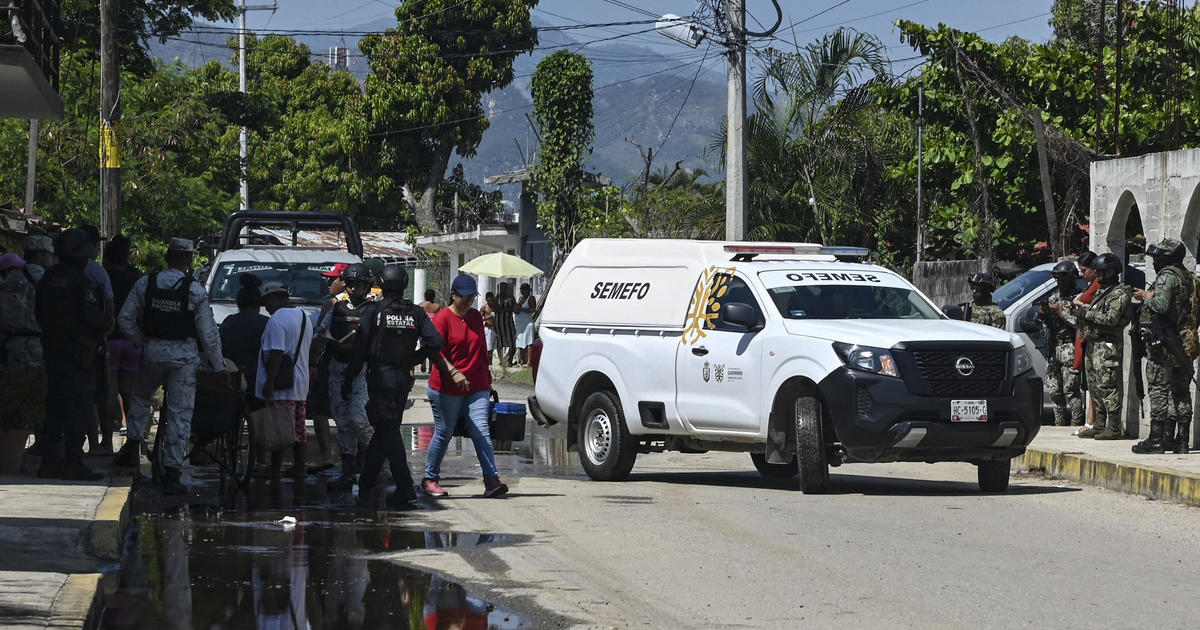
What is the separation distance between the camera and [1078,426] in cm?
1900

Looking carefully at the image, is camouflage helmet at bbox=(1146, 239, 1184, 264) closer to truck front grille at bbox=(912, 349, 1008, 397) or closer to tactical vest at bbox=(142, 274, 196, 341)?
truck front grille at bbox=(912, 349, 1008, 397)

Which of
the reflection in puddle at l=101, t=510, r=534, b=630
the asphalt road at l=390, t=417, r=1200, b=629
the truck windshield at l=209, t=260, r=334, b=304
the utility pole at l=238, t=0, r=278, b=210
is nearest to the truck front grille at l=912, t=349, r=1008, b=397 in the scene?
the asphalt road at l=390, t=417, r=1200, b=629

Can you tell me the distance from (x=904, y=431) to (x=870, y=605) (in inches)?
186

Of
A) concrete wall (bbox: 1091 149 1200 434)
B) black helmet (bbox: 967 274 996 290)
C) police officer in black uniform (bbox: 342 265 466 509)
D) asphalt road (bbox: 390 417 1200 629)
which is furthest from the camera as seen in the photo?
black helmet (bbox: 967 274 996 290)

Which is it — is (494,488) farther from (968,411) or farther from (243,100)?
(243,100)

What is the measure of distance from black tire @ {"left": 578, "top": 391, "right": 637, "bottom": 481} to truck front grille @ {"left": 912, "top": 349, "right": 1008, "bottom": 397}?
2906 millimetres

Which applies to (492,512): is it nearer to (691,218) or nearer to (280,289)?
(280,289)

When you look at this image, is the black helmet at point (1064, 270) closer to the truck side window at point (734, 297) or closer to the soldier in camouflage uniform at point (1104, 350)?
the soldier in camouflage uniform at point (1104, 350)

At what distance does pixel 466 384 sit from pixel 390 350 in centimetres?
77

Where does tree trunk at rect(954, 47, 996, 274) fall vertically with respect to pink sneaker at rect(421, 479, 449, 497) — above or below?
above

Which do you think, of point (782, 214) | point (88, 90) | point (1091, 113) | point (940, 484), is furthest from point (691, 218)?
point (940, 484)

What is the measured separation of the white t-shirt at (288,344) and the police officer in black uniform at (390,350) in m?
1.15

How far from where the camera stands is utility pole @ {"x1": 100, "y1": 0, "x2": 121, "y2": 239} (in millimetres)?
21156

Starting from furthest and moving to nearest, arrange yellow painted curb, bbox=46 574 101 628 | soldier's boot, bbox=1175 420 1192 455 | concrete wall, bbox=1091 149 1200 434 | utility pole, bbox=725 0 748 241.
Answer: utility pole, bbox=725 0 748 241, concrete wall, bbox=1091 149 1200 434, soldier's boot, bbox=1175 420 1192 455, yellow painted curb, bbox=46 574 101 628
